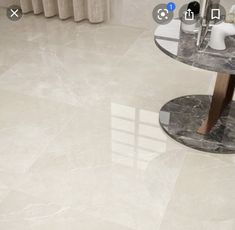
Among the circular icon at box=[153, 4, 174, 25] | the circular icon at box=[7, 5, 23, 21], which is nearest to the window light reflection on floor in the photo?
the circular icon at box=[153, 4, 174, 25]

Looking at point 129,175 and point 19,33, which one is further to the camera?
point 19,33

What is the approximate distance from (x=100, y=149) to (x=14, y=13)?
7.76 feet

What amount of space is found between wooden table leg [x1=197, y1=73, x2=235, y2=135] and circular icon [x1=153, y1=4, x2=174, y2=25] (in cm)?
147

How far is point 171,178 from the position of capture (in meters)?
1.76

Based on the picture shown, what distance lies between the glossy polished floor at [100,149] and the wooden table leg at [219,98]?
7.8 inches

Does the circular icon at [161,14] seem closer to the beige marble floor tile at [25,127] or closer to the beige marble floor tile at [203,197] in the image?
the beige marble floor tile at [25,127]

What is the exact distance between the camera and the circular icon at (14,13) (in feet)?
11.8

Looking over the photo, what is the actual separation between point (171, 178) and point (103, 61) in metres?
1.38

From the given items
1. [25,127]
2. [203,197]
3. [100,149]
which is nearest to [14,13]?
[25,127]

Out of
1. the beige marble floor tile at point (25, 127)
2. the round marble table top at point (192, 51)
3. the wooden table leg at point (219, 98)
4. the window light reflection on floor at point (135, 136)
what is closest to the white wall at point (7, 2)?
the beige marble floor tile at point (25, 127)

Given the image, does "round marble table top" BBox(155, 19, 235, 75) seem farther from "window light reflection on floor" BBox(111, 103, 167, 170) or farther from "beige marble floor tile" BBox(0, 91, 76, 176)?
"beige marble floor tile" BBox(0, 91, 76, 176)

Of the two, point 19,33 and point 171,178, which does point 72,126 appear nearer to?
point 171,178

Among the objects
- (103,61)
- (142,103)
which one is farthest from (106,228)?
(103,61)

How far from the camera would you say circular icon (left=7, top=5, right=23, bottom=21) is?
359 centimetres
